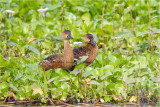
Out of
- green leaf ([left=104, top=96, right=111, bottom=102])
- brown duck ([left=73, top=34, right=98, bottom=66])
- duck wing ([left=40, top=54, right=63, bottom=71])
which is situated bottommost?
green leaf ([left=104, top=96, right=111, bottom=102])

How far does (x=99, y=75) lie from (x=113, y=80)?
0.80 feet

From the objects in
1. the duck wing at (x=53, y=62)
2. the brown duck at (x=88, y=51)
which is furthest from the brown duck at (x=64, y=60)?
the brown duck at (x=88, y=51)

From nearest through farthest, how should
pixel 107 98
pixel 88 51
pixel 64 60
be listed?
pixel 107 98 < pixel 64 60 < pixel 88 51

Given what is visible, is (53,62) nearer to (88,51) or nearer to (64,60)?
(64,60)

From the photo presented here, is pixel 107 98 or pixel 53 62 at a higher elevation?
pixel 53 62

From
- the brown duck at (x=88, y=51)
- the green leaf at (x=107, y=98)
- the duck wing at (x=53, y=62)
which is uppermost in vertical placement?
the brown duck at (x=88, y=51)

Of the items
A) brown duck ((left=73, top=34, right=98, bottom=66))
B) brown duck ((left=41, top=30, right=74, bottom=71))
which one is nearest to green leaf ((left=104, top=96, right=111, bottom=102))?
brown duck ((left=41, top=30, right=74, bottom=71))

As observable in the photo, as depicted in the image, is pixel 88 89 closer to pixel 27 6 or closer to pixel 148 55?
pixel 148 55

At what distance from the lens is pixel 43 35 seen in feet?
25.6

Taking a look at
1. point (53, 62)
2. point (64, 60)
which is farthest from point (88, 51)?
point (53, 62)

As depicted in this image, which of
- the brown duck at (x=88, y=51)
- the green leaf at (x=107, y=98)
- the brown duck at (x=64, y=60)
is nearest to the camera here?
the green leaf at (x=107, y=98)

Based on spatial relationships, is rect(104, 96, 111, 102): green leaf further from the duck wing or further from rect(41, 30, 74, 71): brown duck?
the duck wing

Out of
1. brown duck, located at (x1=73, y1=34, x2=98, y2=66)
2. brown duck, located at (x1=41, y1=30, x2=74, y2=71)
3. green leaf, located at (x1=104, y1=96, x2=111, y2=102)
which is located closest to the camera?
green leaf, located at (x1=104, y1=96, x2=111, y2=102)

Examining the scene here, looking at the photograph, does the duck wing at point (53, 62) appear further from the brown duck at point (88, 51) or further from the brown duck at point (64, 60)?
the brown duck at point (88, 51)
